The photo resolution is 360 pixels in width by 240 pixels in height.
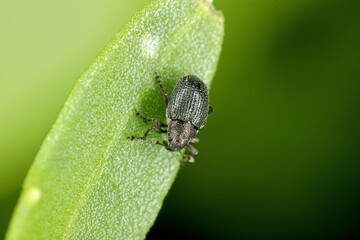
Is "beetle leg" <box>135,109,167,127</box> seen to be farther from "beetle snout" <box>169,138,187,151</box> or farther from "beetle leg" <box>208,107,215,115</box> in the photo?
"beetle leg" <box>208,107,215,115</box>

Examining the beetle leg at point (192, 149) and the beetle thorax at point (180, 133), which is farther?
the beetle leg at point (192, 149)

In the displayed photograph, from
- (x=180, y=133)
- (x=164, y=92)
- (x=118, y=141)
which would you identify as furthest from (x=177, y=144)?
(x=118, y=141)

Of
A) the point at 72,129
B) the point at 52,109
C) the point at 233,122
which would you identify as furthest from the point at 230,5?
the point at 72,129

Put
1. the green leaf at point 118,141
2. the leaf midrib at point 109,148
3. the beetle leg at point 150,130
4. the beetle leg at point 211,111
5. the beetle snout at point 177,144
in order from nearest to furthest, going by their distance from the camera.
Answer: the green leaf at point 118,141
the leaf midrib at point 109,148
the beetle leg at point 150,130
the beetle snout at point 177,144
the beetle leg at point 211,111

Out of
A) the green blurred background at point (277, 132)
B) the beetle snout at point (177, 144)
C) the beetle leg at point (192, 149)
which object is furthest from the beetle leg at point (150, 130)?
the green blurred background at point (277, 132)

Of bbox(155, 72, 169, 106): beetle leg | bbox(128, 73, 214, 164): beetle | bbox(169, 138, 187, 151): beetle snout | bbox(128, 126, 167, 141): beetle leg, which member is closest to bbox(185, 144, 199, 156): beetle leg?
bbox(128, 73, 214, 164): beetle

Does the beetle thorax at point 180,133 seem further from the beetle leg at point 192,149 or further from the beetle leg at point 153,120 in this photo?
the beetle leg at point 153,120
